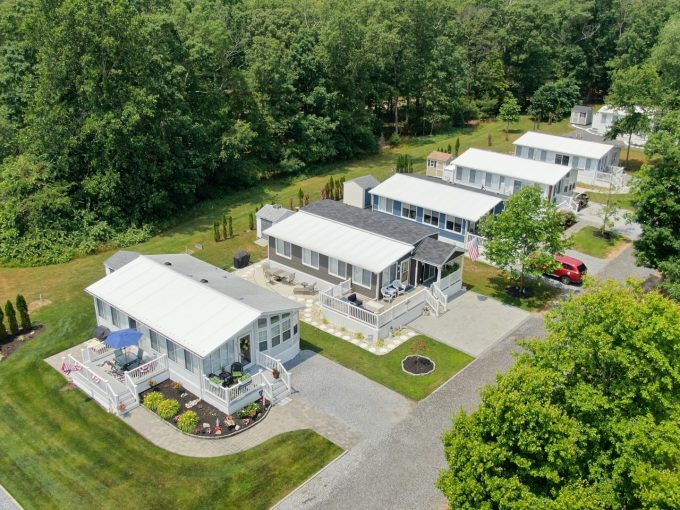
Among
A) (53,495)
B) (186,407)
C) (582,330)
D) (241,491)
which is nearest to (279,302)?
(186,407)

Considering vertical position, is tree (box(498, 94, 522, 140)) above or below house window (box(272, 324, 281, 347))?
above

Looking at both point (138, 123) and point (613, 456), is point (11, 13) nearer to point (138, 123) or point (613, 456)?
point (138, 123)

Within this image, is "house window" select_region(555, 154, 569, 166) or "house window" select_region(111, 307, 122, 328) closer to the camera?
"house window" select_region(111, 307, 122, 328)

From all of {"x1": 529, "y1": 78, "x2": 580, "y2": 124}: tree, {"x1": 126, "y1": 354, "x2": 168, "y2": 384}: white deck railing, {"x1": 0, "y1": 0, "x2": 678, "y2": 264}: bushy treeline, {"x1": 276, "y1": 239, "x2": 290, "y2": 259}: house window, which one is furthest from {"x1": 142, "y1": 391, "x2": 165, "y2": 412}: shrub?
{"x1": 529, "y1": 78, "x2": 580, "y2": 124}: tree

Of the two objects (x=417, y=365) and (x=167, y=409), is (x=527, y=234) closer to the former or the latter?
(x=417, y=365)

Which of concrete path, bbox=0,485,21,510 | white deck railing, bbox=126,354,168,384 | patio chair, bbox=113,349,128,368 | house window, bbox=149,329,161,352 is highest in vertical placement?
house window, bbox=149,329,161,352

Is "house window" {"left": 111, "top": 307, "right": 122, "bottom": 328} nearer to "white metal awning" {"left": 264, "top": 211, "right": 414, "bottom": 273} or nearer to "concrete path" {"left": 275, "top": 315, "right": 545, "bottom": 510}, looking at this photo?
"white metal awning" {"left": 264, "top": 211, "right": 414, "bottom": 273}

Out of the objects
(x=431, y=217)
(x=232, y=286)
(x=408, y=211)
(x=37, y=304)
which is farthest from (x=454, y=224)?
(x=37, y=304)
